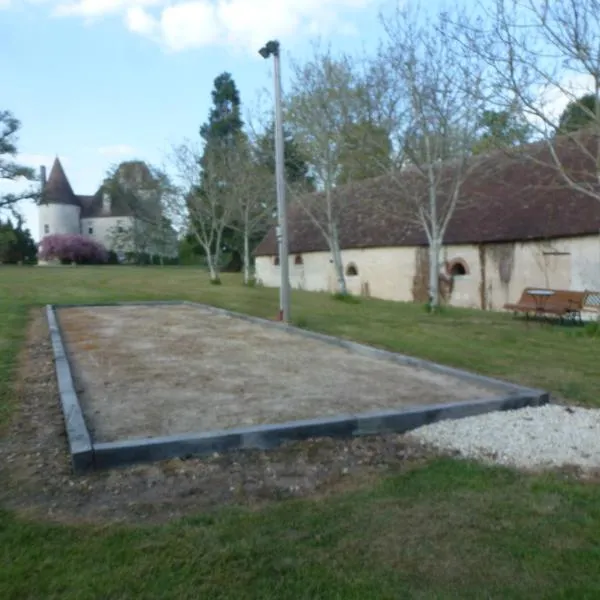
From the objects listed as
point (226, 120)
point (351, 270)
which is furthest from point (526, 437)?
point (226, 120)

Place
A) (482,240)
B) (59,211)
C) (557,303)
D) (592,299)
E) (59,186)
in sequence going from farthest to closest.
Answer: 1. (59,186)
2. (59,211)
3. (482,240)
4. (557,303)
5. (592,299)

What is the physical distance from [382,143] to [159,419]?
1534 cm

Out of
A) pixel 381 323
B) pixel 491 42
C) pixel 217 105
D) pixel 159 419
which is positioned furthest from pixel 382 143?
pixel 217 105

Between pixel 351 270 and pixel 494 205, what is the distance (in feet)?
26.4

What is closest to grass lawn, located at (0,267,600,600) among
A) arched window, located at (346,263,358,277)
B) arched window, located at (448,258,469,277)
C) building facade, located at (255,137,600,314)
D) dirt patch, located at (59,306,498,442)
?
dirt patch, located at (59,306,498,442)

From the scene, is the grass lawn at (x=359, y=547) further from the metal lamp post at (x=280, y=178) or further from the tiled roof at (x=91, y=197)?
the tiled roof at (x=91, y=197)

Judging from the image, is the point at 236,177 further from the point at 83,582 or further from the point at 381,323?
the point at 83,582

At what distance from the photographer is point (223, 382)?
23.2 feet

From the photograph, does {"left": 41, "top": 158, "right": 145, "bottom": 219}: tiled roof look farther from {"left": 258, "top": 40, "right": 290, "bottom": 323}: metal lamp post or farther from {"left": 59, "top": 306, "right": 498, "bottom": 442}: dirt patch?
{"left": 59, "top": 306, "right": 498, "bottom": 442}: dirt patch

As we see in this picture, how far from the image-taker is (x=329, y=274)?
1194 inches

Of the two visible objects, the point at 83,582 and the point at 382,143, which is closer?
the point at 83,582

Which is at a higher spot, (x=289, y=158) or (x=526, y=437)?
(x=289, y=158)

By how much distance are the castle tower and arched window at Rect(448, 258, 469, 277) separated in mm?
50444

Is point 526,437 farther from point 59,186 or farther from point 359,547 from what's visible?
point 59,186
